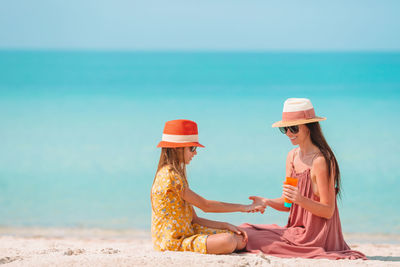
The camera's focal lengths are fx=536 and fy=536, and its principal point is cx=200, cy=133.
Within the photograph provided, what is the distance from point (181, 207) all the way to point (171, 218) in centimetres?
13

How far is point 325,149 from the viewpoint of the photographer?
4.59 meters

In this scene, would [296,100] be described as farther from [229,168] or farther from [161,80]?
[161,80]

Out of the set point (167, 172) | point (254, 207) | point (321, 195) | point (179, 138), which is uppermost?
point (179, 138)

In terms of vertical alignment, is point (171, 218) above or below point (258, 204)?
below

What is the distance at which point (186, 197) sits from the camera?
448 cm

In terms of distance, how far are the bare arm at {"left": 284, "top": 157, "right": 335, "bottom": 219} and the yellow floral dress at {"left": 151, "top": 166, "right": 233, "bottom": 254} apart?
80cm

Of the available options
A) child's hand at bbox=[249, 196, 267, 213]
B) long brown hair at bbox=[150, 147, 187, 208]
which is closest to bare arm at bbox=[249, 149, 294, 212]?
child's hand at bbox=[249, 196, 267, 213]

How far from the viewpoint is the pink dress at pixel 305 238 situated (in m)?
4.51

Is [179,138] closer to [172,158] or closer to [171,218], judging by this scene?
[172,158]

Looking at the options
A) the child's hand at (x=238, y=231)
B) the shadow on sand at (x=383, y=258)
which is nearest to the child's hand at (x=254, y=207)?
the child's hand at (x=238, y=231)

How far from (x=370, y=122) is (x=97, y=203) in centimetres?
1207

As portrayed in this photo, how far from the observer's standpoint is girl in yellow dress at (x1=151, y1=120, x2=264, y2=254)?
4.42 m

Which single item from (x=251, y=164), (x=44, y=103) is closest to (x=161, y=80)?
(x=44, y=103)

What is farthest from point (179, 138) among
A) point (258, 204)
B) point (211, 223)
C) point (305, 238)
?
point (305, 238)
